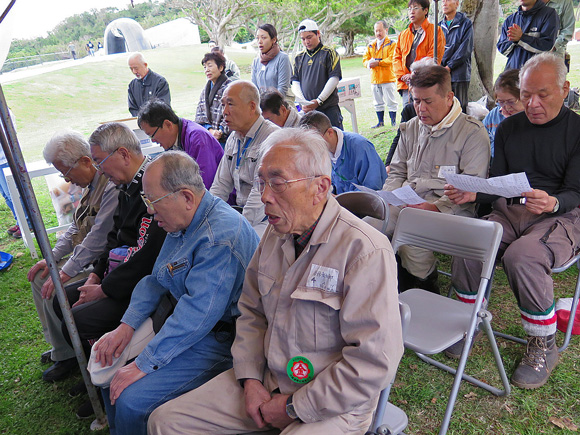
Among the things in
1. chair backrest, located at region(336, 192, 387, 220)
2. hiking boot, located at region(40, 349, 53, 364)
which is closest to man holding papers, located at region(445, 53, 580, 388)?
chair backrest, located at region(336, 192, 387, 220)

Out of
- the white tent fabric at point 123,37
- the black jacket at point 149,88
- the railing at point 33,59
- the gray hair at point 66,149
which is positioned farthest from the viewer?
the railing at point 33,59

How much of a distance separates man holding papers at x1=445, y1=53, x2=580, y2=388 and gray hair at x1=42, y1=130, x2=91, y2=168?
2.54 meters

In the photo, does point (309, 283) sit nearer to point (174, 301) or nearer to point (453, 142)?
point (174, 301)

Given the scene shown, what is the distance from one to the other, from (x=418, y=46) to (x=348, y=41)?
24.1 metres

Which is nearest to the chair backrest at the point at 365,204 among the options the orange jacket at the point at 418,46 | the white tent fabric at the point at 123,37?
the orange jacket at the point at 418,46

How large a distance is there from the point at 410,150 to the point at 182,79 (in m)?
→ 19.8

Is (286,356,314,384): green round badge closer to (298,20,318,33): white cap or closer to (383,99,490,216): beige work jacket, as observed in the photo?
(383,99,490,216): beige work jacket

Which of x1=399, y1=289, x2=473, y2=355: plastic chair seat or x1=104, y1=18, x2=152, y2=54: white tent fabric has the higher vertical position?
x1=104, y1=18, x2=152, y2=54: white tent fabric

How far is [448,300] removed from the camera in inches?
98.6

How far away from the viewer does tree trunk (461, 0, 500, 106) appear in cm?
764

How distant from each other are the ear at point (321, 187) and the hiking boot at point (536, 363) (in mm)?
1747

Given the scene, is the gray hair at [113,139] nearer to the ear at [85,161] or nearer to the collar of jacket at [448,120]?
the ear at [85,161]

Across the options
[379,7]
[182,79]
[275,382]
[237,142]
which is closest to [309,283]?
[275,382]

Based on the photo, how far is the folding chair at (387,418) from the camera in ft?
5.34
